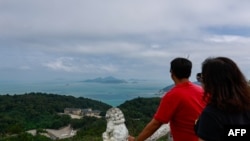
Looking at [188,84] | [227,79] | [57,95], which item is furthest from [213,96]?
[57,95]

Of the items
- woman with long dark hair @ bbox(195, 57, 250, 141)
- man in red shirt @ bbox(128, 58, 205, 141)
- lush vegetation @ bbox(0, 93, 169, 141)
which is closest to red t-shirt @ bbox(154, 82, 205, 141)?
man in red shirt @ bbox(128, 58, 205, 141)

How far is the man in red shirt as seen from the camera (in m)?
3.31

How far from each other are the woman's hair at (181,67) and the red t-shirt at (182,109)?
85mm

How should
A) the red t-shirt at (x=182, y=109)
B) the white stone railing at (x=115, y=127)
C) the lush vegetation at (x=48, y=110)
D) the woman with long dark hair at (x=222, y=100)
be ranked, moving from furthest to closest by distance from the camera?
Result: the lush vegetation at (x=48, y=110)
the white stone railing at (x=115, y=127)
the red t-shirt at (x=182, y=109)
the woman with long dark hair at (x=222, y=100)

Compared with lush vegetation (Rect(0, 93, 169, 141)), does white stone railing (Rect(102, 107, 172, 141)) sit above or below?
above

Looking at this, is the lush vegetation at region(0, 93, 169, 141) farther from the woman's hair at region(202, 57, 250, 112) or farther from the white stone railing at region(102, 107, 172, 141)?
the woman's hair at region(202, 57, 250, 112)

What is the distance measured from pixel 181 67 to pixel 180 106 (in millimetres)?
345

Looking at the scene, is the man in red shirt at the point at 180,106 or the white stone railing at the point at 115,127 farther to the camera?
the white stone railing at the point at 115,127

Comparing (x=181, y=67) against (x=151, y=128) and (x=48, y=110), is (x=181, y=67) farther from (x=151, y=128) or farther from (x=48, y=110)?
(x=48, y=110)

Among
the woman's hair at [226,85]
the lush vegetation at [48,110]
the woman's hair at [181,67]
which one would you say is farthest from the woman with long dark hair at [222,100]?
the lush vegetation at [48,110]

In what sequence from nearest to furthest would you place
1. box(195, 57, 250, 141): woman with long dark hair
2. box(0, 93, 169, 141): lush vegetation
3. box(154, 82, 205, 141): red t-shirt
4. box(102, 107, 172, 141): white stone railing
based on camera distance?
1. box(195, 57, 250, 141): woman with long dark hair
2. box(154, 82, 205, 141): red t-shirt
3. box(102, 107, 172, 141): white stone railing
4. box(0, 93, 169, 141): lush vegetation

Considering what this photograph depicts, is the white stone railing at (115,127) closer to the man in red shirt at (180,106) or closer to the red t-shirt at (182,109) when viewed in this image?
the man in red shirt at (180,106)

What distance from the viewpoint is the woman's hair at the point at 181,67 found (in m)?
3.31

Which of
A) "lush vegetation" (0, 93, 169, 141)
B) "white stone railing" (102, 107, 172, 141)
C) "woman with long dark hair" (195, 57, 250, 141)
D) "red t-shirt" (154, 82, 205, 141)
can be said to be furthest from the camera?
"lush vegetation" (0, 93, 169, 141)
